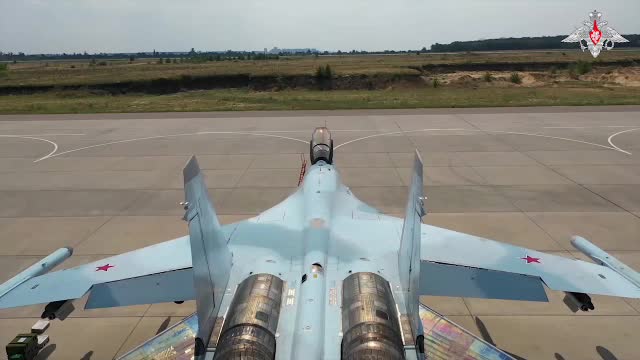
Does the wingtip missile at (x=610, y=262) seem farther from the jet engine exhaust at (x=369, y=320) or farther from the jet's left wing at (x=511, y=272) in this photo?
the jet engine exhaust at (x=369, y=320)

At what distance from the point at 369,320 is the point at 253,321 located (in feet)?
5.33

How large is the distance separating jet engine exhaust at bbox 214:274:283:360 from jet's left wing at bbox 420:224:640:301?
3129mm

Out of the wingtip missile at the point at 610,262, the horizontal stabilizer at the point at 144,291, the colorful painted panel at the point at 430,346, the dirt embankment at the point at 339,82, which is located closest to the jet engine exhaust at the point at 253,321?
the colorful painted panel at the point at 430,346

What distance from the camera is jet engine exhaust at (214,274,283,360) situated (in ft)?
19.8

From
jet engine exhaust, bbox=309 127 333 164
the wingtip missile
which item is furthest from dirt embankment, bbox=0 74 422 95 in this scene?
the wingtip missile

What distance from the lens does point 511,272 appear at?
8.88 metres

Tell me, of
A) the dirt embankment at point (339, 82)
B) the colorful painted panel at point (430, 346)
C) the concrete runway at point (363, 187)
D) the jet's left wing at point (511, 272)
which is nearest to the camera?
the colorful painted panel at point (430, 346)

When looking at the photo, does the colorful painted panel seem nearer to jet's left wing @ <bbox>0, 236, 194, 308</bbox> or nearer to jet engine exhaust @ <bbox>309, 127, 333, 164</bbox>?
jet's left wing @ <bbox>0, 236, 194, 308</bbox>

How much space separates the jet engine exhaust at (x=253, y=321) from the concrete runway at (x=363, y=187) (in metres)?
4.53

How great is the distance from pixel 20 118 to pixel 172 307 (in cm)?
3841

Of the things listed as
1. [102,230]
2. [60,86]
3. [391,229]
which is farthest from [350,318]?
[60,86]

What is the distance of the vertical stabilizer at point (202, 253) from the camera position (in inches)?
246

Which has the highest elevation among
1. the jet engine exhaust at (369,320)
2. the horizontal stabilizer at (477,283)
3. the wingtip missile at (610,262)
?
the jet engine exhaust at (369,320)

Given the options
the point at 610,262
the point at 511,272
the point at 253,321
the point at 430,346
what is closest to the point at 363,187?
the point at 511,272
